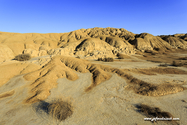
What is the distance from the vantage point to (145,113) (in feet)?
16.2

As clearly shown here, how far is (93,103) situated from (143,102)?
3.35 metres

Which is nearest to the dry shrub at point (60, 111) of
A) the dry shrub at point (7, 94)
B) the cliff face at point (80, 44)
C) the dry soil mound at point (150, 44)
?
the dry shrub at point (7, 94)

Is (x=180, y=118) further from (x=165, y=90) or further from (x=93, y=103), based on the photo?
(x=93, y=103)

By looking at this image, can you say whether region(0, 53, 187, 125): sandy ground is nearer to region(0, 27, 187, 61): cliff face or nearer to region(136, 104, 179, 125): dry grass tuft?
region(136, 104, 179, 125): dry grass tuft

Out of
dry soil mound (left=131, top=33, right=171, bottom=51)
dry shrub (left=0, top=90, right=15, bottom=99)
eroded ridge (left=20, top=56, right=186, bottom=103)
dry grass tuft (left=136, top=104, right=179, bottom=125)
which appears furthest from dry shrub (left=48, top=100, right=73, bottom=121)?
dry soil mound (left=131, top=33, right=171, bottom=51)

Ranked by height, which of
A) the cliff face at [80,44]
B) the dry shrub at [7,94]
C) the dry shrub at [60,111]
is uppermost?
the cliff face at [80,44]

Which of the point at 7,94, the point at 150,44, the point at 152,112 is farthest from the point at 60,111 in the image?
the point at 150,44

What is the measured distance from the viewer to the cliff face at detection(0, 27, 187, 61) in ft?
81.8

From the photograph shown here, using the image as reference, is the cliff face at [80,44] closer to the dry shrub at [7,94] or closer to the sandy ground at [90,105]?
the dry shrub at [7,94]

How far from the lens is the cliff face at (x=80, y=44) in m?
24.9

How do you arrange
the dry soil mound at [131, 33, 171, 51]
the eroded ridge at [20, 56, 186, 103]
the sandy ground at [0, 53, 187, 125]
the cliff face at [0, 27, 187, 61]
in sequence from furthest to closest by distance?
the dry soil mound at [131, 33, 171, 51] < the cliff face at [0, 27, 187, 61] < the eroded ridge at [20, 56, 186, 103] < the sandy ground at [0, 53, 187, 125]

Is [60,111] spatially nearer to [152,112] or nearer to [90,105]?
[90,105]

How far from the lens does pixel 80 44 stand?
36.6 m

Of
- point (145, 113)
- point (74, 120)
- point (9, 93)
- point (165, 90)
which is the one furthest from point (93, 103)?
point (9, 93)
